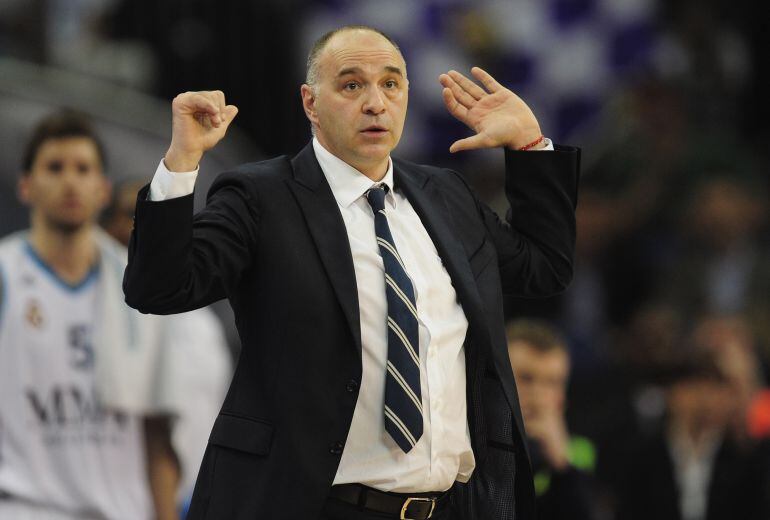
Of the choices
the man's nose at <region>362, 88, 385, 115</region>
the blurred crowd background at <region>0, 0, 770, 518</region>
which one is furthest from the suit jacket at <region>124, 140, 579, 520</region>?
the blurred crowd background at <region>0, 0, 770, 518</region>

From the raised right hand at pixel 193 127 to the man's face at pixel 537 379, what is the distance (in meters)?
2.61

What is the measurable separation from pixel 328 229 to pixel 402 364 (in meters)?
0.39

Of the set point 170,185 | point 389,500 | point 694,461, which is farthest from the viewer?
point 694,461

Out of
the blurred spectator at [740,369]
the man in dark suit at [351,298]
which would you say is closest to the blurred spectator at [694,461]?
the blurred spectator at [740,369]

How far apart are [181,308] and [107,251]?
2.84 meters

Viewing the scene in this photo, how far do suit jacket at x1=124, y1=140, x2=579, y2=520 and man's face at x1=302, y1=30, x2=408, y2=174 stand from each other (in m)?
0.12

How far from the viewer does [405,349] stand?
399 cm

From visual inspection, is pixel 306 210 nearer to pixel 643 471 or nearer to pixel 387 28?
pixel 643 471

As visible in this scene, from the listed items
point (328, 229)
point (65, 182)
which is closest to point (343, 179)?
point (328, 229)

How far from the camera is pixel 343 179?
422cm

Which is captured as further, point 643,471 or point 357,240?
point 643,471

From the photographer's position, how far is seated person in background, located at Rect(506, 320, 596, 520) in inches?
240

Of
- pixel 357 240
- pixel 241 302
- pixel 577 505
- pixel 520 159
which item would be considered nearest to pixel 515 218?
pixel 520 159

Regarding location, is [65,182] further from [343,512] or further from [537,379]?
[343,512]
